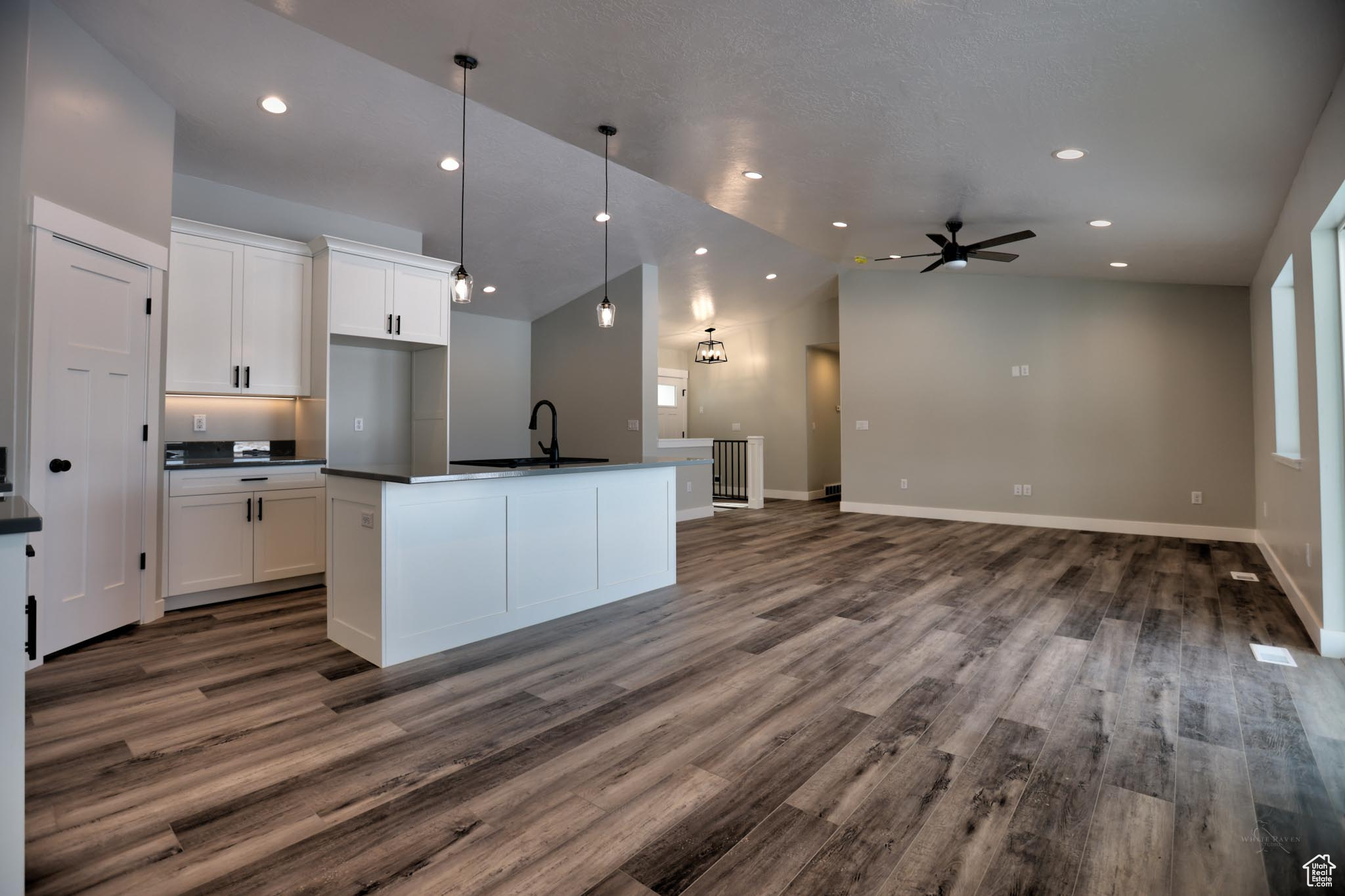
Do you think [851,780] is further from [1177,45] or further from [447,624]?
[1177,45]

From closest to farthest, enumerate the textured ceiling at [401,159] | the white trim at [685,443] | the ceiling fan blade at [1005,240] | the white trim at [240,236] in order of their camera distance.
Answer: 1. the textured ceiling at [401,159]
2. the white trim at [240,236]
3. the ceiling fan blade at [1005,240]
4. the white trim at [685,443]

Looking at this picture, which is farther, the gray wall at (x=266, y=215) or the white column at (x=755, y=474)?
the white column at (x=755, y=474)

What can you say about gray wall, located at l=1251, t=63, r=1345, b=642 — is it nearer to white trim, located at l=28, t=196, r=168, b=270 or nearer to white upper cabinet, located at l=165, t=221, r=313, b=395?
white trim, located at l=28, t=196, r=168, b=270

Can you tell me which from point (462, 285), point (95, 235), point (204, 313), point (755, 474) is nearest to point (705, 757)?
point (462, 285)

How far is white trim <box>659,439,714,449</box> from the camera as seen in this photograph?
26.0 feet

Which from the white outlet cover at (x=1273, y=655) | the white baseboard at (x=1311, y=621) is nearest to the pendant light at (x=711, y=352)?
the white baseboard at (x=1311, y=621)

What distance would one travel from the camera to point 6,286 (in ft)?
9.40

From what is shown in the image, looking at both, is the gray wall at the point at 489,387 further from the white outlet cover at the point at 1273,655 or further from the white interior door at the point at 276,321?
the white outlet cover at the point at 1273,655

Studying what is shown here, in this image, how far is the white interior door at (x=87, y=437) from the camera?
10.00 ft

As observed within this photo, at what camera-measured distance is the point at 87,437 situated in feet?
10.8

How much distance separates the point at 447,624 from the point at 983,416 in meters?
6.77

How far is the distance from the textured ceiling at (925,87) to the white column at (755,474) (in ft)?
17.1

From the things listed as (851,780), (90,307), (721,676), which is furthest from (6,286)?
(851,780)

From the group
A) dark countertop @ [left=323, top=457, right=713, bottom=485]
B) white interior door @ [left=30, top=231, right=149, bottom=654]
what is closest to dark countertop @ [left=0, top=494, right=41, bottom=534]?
dark countertop @ [left=323, top=457, right=713, bottom=485]
